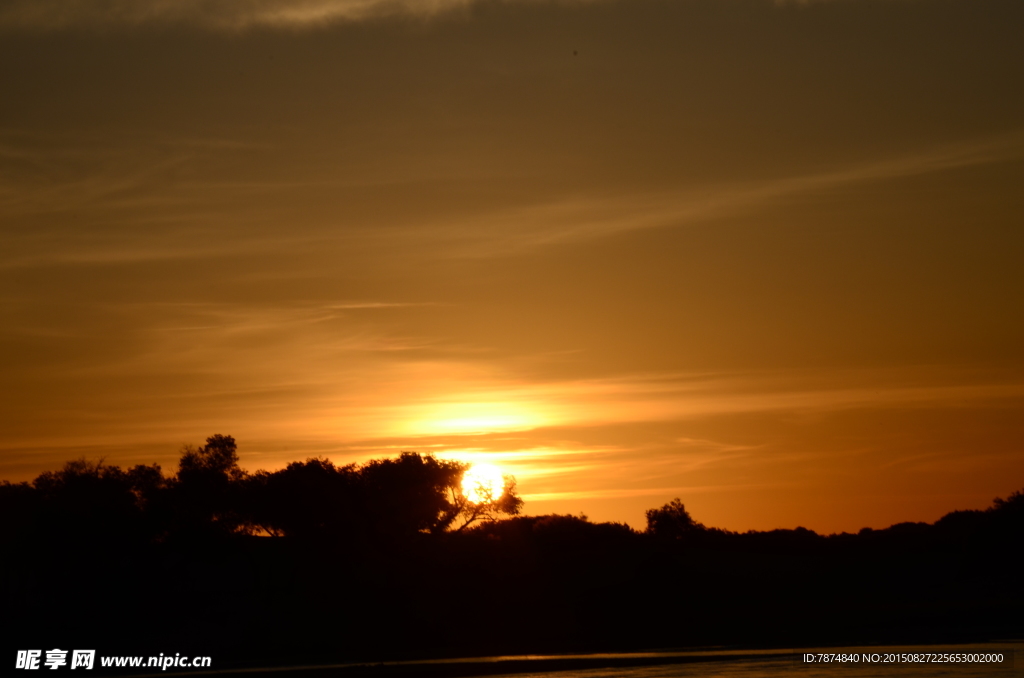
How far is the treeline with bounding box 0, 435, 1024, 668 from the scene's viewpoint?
3580 inches

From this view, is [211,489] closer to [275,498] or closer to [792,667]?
[275,498]

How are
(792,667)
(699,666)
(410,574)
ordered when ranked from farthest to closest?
(410,574)
(699,666)
(792,667)

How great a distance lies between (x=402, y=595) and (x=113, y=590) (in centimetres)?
2645

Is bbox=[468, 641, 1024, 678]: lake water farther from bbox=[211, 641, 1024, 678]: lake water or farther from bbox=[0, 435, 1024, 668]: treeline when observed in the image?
Result: bbox=[0, 435, 1024, 668]: treeline

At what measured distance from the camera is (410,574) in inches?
4360

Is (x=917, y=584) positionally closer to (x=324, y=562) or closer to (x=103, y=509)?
(x=324, y=562)

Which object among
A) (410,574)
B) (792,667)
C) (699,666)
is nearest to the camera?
(792,667)

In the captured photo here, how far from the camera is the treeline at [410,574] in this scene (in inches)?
3580

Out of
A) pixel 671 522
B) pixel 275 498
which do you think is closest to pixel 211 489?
pixel 275 498

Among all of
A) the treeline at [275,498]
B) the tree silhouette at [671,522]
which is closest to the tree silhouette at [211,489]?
the treeline at [275,498]

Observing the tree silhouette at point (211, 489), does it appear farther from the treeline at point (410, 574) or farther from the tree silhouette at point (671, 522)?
the tree silhouette at point (671, 522)

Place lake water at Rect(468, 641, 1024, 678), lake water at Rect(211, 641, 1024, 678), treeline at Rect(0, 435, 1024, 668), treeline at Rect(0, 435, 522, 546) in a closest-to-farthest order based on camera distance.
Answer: lake water at Rect(468, 641, 1024, 678) < lake water at Rect(211, 641, 1024, 678) < treeline at Rect(0, 435, 1024, 668) < treeline at Rect(0, 435, 522, 546)

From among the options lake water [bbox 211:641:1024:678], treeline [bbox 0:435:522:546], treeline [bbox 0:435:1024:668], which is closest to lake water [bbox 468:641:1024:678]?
lake water [bbox 211:641:1024:678]

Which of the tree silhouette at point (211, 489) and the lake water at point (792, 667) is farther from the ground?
the tree silhouette at point (211, 489)
